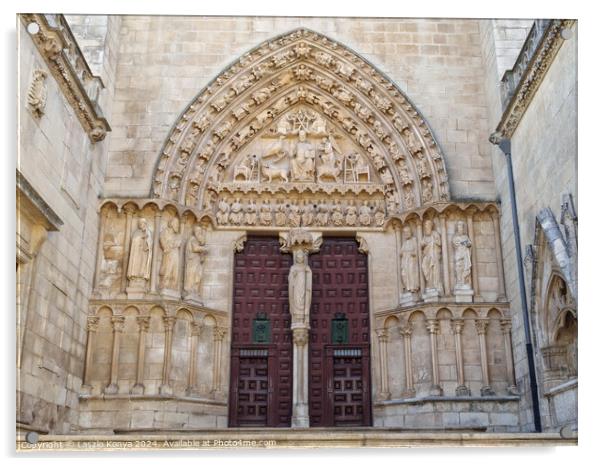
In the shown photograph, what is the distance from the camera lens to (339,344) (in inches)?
347

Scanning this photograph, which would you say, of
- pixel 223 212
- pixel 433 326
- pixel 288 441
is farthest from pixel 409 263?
pixel 288 441

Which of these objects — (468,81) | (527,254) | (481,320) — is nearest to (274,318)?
(481,320)

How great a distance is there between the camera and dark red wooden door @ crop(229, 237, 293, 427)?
846 centimetres

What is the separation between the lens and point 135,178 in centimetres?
880

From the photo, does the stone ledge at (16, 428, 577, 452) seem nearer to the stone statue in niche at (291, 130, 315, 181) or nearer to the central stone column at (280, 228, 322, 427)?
the central stone column at (280, 228, 322, 427)

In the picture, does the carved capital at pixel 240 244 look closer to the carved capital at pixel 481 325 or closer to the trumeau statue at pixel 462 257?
the trumeau statue at pixel 462 257

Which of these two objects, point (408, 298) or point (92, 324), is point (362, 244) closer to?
point (408, 298)

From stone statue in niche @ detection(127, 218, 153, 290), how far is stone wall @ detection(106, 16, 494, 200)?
0.75 m

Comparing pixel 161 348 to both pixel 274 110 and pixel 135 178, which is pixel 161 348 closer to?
pixel 135 178

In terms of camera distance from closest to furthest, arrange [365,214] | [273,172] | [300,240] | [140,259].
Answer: [140,259], [300,240], [365,214], [273,172]

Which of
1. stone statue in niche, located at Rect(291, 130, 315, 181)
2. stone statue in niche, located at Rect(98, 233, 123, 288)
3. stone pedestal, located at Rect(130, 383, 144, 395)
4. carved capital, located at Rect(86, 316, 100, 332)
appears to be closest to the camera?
stone pedestal, located at Rect(130, 383, 144, 395)

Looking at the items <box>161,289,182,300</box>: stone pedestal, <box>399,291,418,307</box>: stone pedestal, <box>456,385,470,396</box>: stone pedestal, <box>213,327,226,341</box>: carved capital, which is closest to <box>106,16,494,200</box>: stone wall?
<box>399,291,418,307</box>: stone pedestal

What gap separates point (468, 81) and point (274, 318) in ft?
13.0

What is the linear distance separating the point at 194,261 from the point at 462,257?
324 cm
